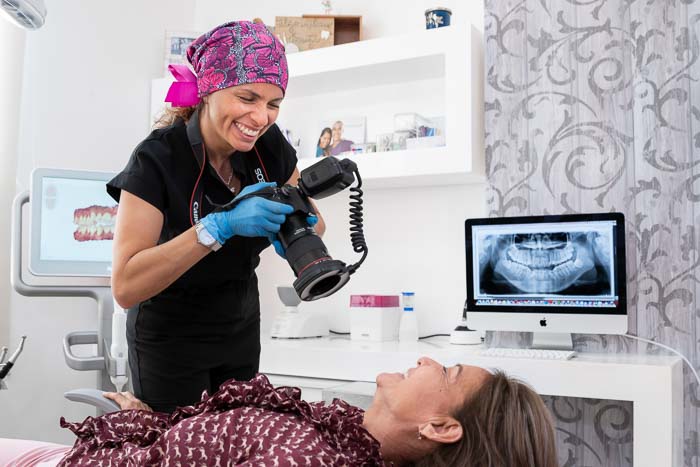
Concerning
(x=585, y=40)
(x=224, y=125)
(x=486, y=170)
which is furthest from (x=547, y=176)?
(x=224, y=125)

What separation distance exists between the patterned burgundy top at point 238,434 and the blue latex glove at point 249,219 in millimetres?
288

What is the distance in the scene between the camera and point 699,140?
2.21 meters

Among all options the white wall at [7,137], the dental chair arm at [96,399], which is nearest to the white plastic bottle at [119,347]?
the dental chair arm at [96,399]

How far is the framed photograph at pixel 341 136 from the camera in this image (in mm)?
2994

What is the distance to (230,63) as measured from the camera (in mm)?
1423

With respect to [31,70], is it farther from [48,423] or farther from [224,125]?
[224,125]

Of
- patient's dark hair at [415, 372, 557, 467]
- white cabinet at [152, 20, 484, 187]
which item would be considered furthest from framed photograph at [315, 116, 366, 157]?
patient's dark hair at [415, 372, 557, 467]

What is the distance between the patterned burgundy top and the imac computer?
1138mm

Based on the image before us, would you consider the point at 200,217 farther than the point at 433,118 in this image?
No

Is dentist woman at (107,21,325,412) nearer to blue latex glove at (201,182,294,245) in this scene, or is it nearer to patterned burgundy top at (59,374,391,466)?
blue latex glove at (201,182,294,245)

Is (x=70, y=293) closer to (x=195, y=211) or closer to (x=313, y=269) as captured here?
(x=195, y=211)

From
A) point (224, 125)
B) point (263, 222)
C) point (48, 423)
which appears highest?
point (224, 125)

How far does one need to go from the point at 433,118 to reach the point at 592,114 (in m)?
0.71

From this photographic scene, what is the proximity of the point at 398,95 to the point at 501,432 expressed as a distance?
6.74ft
